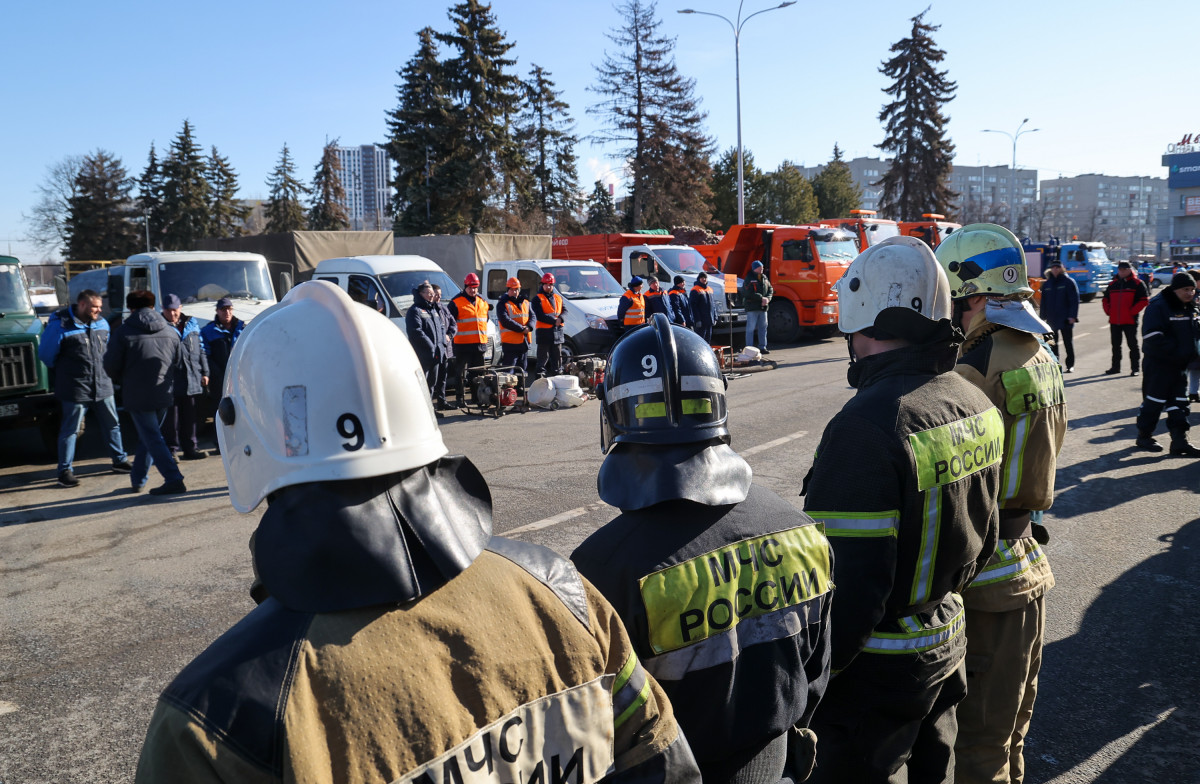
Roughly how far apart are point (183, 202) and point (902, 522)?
57.9m

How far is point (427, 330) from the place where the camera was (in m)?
12.2

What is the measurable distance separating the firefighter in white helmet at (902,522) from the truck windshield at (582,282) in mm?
14549

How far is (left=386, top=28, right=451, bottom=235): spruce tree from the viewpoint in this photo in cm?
4147

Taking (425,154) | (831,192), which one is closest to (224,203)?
(425,154)

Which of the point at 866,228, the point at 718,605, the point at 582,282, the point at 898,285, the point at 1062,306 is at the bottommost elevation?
the point at 718,605

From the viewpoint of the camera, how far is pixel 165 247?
2052 inches

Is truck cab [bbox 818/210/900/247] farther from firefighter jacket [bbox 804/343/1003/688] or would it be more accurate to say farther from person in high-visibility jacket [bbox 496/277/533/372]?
firefighter jacket [bbox 804/343/1003/688]

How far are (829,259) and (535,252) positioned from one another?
8.24m

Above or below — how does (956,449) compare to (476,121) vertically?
below

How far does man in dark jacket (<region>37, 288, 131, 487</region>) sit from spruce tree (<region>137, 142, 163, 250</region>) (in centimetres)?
4871

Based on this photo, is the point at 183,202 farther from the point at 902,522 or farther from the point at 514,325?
the point at 902,522

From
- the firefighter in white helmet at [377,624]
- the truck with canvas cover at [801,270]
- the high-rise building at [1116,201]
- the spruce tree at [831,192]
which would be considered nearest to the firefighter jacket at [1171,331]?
the firefighter in white helmet at [377,624]

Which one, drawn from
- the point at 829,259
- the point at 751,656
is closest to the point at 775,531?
the point at 751,656

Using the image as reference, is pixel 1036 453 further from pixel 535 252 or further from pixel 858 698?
pixel 535 252
